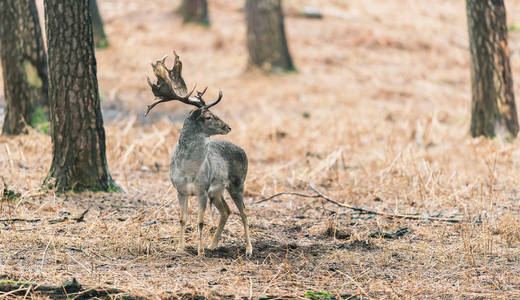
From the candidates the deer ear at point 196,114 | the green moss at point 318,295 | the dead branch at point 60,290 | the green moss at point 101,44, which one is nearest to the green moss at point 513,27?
the green moss at point 101,44

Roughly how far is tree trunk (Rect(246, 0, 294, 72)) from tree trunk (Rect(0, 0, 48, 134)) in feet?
27.3

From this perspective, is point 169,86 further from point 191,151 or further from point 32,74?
point 32,74

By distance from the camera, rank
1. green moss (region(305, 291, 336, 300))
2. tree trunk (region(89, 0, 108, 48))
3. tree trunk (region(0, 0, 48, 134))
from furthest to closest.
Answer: tree trunk (region(89, 0, 108, 48)), tree trunk (region(0, 0, 48, 134)), green moss (region(305, 291, 336, 300))

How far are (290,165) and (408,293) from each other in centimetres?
630

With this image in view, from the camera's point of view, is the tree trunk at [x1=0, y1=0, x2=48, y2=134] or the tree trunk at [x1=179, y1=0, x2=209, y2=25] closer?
the tree trunk at [x1=0, y1=0, x2=48, y2=134]

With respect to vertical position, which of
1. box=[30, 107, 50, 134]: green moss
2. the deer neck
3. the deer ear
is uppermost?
the deer ear

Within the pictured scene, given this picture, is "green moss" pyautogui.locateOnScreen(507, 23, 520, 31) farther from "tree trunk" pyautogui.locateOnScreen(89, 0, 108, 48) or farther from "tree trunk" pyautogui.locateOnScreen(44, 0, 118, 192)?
"tree trunk" pyautogui.locateOnScreen(44, 0, 118, 192)

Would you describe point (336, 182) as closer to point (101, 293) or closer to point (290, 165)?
point (290, 165)

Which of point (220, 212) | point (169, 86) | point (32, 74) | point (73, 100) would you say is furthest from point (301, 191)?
point (32, 74)

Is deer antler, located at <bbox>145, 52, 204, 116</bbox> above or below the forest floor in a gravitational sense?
above

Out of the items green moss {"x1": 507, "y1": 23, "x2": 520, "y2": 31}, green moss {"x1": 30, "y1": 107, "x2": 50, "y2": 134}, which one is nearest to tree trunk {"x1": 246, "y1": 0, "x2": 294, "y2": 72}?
green moss {"x1": 30, "y1": 107, "x2": 50, "y2": 134}

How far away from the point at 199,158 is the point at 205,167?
4.4 inches

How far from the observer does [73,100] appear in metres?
8.32

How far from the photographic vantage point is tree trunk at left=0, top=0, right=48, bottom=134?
11.0 meters
